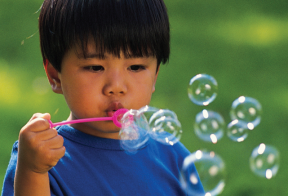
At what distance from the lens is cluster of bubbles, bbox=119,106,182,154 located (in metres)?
1.21

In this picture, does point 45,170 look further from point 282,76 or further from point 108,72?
point 282,76

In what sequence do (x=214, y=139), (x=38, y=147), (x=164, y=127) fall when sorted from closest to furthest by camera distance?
(x=38, y=147) < (x=164, y=127) < (x=214, y=139)

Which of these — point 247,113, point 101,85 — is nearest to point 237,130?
point 247,113

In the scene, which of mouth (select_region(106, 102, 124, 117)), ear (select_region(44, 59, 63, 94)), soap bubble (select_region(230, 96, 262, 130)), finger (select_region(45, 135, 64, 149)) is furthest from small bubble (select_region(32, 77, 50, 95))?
finger (select_region(45, 135, 64, 149))

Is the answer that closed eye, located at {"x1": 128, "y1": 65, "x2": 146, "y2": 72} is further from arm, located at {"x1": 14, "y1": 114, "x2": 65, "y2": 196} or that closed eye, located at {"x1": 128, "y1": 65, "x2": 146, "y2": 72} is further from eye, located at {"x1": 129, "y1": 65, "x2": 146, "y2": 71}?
arm, located at {"x1": 14, "y1": 114, "x2": 65, "y2": 196}

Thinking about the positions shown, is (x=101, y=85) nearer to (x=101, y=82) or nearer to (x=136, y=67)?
(x=101, y=82)

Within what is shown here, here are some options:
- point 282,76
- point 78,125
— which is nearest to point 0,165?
point 78,125

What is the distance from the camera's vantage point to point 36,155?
1.04 meters

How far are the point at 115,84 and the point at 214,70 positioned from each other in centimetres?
195

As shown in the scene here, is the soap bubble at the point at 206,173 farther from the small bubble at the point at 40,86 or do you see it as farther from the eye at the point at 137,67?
the small bubble at the point at 40,86

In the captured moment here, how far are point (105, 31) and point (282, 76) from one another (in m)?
2.16

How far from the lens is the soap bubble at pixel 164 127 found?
1.29 metres

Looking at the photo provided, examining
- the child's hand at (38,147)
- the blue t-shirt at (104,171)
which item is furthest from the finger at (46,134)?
the blue t-shirt at (104,171)

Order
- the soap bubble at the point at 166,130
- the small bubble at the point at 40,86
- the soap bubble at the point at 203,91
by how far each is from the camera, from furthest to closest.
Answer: the small bubble at the point at 40,86 < the soap bubble at the point at 203,91 < the soap bubble at the point at 166,130
